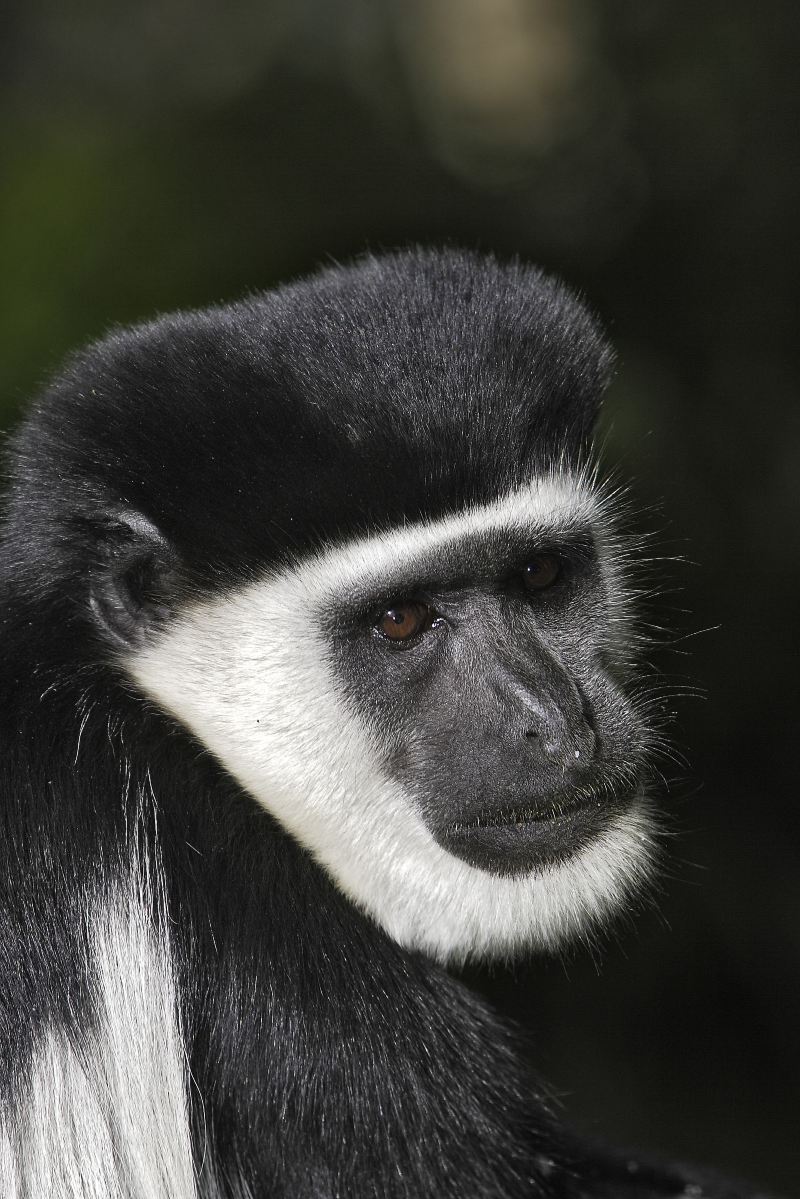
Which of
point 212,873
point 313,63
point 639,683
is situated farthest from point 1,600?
point 313,63

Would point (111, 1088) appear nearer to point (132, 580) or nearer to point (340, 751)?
point (340, 751)

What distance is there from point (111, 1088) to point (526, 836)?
67cm

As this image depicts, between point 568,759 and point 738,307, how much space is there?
3.02m

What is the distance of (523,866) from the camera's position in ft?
6.35

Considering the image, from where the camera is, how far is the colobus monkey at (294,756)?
172 cm

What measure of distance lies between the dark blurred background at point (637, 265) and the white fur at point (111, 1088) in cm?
255

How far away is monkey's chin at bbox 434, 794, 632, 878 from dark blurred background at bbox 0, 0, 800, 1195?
2161mm

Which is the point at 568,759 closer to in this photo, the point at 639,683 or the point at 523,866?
the point at 523,866

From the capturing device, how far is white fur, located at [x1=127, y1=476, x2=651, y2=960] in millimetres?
1893

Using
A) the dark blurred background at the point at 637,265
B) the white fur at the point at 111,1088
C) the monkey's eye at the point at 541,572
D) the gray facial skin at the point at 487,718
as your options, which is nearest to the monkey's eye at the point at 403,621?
the gray facial skin at the point at 487,718

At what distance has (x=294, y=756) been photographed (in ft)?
6.26

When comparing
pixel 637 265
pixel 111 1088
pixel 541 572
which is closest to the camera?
pixel 111 1088

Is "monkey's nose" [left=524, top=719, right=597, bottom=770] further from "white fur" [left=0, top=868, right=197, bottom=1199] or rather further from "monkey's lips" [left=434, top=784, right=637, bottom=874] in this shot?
"white fur" [left=0, top=868, right=197, bottom=1199]

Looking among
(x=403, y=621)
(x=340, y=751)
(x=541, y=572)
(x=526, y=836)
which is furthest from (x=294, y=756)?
(x=541, y=572)
